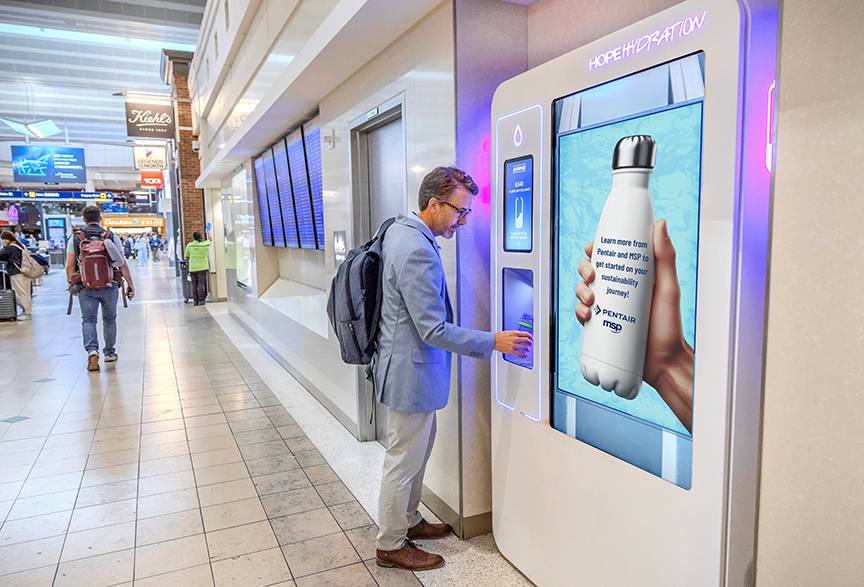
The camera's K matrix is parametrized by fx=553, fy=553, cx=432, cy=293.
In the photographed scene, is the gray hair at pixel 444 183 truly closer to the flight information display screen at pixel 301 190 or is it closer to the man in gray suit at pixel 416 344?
the man in gray suit at pixel 416 344

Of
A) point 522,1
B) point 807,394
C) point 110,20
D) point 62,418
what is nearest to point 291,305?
point 62,418

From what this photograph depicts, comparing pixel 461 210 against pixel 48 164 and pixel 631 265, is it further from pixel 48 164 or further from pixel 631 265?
pixel 48 164

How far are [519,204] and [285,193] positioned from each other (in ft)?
14.8

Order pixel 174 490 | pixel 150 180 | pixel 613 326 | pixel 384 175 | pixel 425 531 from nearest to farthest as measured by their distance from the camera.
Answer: pixel 613 326
pixel 425 531
pixel 174 490
pixel 384 175
pixel 150 180

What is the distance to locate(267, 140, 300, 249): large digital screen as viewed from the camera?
6.01 m

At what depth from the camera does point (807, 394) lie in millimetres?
1390

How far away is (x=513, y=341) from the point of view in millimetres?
2176

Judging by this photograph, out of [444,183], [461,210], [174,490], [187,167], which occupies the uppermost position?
[187,167]

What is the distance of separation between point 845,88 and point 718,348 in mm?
673

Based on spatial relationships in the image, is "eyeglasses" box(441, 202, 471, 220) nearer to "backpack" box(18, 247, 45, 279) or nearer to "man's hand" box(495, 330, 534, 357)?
"man's hand" box(495, 330, 534, 357)

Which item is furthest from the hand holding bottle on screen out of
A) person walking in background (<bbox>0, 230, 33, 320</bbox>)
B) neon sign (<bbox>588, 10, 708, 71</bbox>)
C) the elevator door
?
person walking in background (<bbox>0, 230, 33, 320</bbox>)

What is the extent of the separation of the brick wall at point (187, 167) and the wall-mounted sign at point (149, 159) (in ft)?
12.7

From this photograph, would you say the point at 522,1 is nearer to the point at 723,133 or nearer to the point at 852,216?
the point at 723,133

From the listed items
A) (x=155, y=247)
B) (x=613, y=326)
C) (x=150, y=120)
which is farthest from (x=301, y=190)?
(x=155, y=247)
